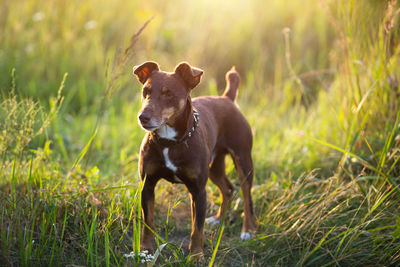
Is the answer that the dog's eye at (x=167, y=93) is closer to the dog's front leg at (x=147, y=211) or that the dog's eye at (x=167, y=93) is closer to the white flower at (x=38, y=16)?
the dog's front leg at (x=147, y=211)

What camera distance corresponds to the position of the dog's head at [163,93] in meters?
2.53

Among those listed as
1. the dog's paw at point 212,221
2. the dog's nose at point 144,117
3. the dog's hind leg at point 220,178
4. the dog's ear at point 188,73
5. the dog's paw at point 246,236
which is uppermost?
the dog's ear at point 188,73

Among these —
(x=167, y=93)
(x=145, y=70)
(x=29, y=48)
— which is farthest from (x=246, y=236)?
(x=29, y=48)

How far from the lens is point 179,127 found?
2.80 m

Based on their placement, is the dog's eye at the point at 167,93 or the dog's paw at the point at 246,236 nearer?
the dog's eye at the point at 167,93

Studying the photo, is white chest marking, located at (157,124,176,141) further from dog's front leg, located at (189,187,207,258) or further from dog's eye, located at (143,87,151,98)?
dog's front leg, located at (189,187,207,258)

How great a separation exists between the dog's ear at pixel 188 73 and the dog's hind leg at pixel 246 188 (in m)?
0.94

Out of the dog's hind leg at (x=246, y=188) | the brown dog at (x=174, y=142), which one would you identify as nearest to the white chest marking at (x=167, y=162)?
the brown dog at (x=174, y=142)

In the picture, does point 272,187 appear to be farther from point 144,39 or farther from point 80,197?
point 144,39

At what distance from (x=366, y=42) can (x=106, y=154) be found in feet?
10.0

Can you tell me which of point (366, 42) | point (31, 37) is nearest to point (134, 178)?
point (366, 42)

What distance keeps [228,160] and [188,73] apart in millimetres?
1663

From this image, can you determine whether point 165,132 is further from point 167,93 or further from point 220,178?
point 220,178

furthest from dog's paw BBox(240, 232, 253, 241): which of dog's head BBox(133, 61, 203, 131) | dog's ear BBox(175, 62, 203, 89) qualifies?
dog's ear BBox(175, 62, 203, 89)
